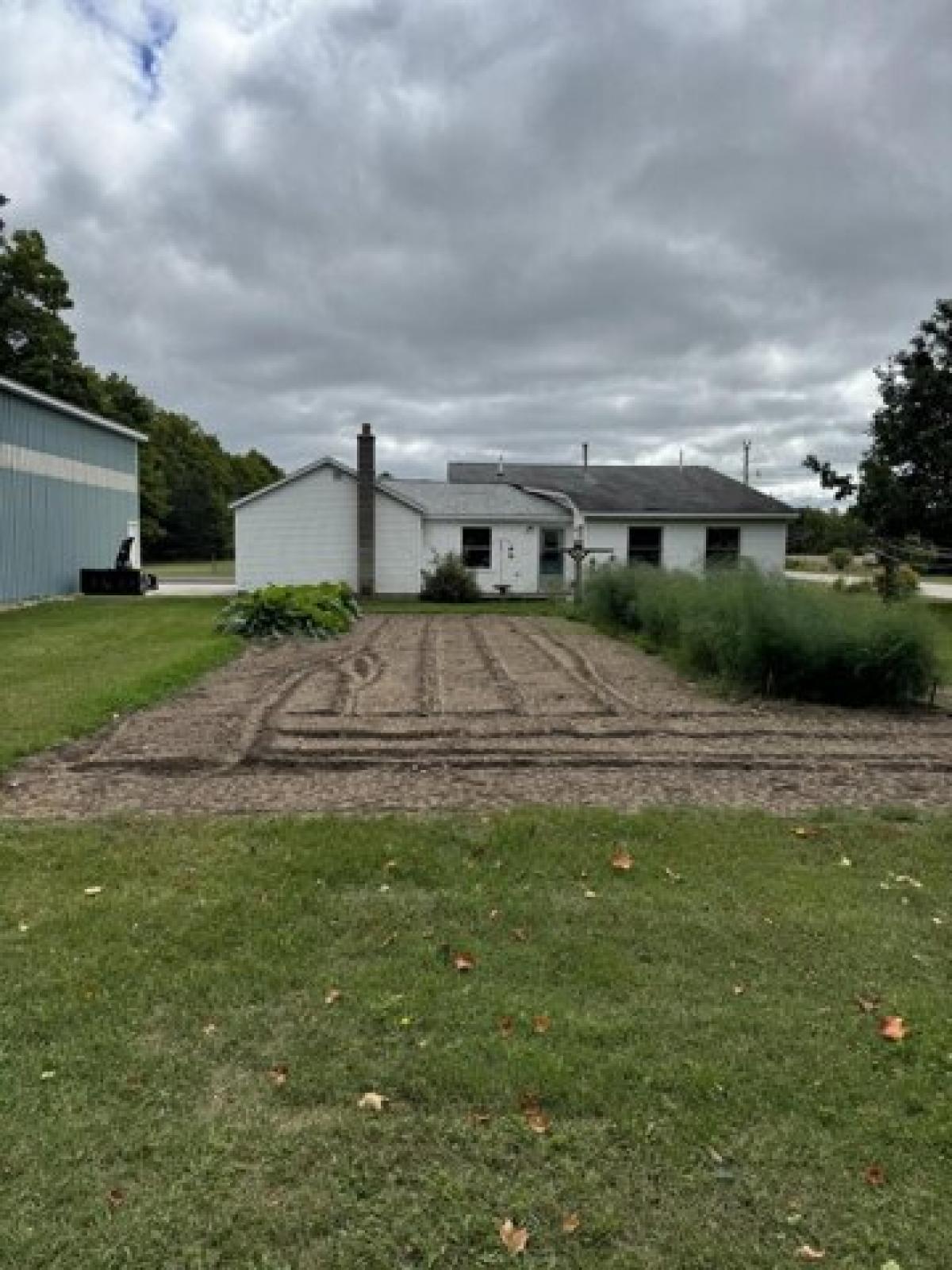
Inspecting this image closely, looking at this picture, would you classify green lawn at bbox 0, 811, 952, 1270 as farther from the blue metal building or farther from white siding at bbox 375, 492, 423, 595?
white siding at bbox 375, 492, 423, 595

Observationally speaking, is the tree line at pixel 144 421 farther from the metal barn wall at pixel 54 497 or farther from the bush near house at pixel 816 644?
the bush near house at pixel 816 644

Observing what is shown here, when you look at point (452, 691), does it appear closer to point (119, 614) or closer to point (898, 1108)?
point (898, 1108)

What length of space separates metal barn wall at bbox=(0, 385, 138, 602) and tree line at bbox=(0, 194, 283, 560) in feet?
30.9

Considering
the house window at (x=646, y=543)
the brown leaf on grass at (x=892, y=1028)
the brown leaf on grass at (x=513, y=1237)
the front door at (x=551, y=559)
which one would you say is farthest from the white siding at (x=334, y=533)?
the brown leaf on grass at (x=513, y=1237)

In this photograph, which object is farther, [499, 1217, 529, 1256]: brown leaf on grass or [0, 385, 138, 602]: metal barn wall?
[0, 385, 138, 602]: metal barn wall

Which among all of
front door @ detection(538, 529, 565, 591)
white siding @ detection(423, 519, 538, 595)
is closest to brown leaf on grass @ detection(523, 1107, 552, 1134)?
white siding @ detection(423, 519, 538, 595)

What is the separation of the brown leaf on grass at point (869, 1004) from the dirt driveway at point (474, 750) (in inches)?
92.0

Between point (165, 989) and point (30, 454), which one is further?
point (30, 454)

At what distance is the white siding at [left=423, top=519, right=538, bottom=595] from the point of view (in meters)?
26.1

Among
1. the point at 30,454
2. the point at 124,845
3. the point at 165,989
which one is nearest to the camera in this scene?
the point at 165,989

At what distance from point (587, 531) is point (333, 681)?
1740 cm

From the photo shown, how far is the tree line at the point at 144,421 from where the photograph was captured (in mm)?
35062

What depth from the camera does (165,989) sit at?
324cm

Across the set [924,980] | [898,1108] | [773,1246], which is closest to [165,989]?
[773,1246]
